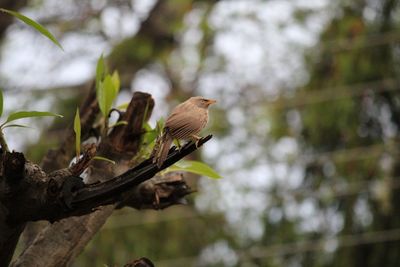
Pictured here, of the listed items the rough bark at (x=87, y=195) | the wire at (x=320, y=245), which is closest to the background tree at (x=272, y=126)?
the wire at (x=320, y=245)

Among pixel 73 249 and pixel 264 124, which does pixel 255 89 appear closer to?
pixel 264 124

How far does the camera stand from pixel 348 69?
6.71 m

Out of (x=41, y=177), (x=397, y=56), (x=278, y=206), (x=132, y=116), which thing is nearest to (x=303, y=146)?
(x=278, y=206)

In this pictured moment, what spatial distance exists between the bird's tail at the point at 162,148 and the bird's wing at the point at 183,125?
0.9 inches

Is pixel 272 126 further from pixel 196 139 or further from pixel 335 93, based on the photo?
pixel 196 139

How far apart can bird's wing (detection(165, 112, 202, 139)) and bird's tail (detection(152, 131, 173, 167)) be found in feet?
0.08

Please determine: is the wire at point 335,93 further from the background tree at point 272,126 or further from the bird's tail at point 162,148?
the bird's tail at point 162,148

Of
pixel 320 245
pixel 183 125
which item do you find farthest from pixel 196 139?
pixel 320 245

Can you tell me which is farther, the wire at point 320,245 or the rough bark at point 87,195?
the wire at point 320,245

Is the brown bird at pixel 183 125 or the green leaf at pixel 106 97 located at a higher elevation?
the green leaf at pixel 106 97

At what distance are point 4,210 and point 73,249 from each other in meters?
0.50

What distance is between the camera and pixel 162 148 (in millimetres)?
1901

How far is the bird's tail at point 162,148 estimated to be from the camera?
5.90 feet

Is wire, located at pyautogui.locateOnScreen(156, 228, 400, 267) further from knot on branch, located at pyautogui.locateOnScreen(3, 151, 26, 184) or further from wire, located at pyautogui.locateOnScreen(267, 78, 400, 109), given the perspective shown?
knot on branch, located at pyautogui.locateOnScreen(3, 151, 26, 184)
